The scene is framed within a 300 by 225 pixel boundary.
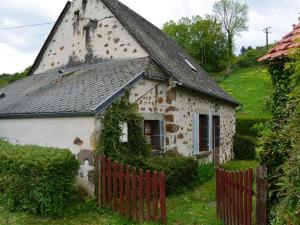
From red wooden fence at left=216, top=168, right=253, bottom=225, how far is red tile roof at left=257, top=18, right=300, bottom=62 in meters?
2.09

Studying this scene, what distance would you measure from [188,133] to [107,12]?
16.7 ft

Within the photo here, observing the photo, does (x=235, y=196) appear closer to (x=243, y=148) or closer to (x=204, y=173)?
(x=204, y=173)

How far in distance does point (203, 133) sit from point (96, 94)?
6027mm

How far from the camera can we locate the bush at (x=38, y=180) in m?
7.04

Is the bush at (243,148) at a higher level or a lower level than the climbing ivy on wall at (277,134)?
lower

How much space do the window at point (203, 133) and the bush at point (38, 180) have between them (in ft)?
23.2

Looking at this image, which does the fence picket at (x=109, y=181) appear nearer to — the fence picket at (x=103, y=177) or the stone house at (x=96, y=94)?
the fence picket at (x=103, y=177)

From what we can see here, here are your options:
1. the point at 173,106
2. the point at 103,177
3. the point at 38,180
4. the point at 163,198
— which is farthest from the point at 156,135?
the point at 38,180

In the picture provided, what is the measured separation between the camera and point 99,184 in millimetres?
7918

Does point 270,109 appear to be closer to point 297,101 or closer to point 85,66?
point 297,101

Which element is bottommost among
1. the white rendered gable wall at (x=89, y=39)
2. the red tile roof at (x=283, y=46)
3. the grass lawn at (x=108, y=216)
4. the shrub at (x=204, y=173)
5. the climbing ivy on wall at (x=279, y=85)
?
the grass lawn at (x=108, y=216)

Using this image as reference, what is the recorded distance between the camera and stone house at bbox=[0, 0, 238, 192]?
343 inches

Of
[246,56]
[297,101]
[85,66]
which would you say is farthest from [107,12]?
[246,56]

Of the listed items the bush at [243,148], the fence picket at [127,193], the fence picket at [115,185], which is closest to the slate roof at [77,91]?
the fence picket at [115,185]
